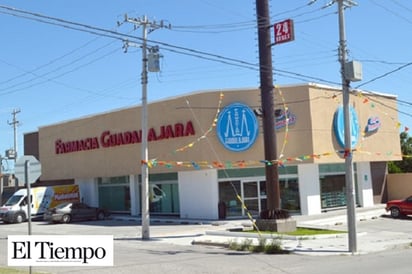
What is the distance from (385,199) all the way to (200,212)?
14.0 metres

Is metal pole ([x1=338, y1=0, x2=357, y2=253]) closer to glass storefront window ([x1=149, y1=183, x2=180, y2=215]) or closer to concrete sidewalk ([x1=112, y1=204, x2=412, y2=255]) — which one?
concrete sidewalk ([x1=112, y1=204, x2=412, y2=255])

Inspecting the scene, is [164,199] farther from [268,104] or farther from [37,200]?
[268,104]

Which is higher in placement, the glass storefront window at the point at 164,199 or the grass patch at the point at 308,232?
the glass storefront window at the point at 164,199

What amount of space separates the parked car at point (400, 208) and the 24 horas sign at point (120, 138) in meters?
11.6

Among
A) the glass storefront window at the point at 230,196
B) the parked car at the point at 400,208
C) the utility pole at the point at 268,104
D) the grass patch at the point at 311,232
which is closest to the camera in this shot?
the grass patch at the point at 311,232

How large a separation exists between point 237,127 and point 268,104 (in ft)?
17.3

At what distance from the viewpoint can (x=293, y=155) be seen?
29.4 m

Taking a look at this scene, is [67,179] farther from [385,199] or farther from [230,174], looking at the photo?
[385,199]

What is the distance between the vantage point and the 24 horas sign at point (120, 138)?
102 ft

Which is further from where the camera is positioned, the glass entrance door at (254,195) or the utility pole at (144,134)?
the glass entrance door at (254,195)

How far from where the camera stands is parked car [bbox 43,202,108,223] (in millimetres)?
35000

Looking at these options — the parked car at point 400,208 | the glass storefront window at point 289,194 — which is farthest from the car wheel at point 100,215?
the parked car at point 400,208

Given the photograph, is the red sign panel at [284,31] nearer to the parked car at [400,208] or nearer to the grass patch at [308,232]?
the grass patch at [308,232]

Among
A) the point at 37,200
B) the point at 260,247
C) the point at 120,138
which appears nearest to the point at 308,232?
the point at 260,247
